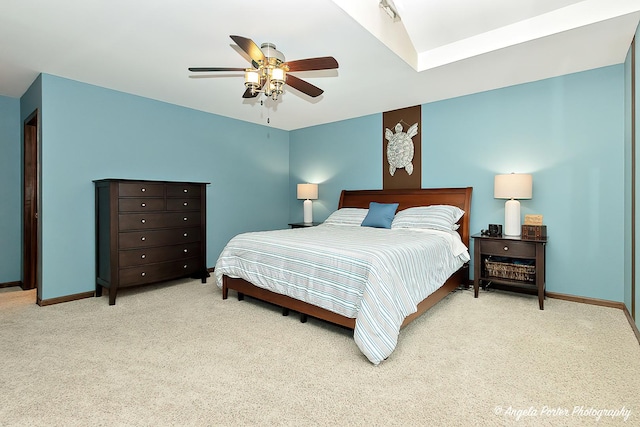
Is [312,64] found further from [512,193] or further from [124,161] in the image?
[124,161]

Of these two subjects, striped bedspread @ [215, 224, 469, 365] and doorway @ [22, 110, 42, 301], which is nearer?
striped bedspread @ [215, 224, 469, 365]

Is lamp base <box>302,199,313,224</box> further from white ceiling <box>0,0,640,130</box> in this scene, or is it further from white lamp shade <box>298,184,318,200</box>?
white ceiling <box>0,0,640,130</box>

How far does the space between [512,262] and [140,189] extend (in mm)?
4254

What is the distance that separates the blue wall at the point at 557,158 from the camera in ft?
10.8

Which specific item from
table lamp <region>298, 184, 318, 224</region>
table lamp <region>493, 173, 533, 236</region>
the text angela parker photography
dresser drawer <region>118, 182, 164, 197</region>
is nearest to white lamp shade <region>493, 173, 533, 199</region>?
table lamp <region>493, 173, 533, 236</region>

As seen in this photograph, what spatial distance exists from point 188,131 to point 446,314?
410 centimetres

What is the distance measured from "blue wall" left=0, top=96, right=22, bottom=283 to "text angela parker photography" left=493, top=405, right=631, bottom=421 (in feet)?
18.1

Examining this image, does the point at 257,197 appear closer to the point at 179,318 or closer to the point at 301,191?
the point at 301,191

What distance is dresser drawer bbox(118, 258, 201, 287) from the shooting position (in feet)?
11.9

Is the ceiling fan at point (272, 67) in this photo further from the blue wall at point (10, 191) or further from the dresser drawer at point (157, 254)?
the blue wall at point (10, 191)

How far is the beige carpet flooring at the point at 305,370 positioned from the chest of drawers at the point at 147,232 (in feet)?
1.89

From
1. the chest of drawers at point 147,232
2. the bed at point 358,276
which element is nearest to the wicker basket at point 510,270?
the bed at point 358,276

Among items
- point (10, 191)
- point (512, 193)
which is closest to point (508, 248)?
point (512, 193)

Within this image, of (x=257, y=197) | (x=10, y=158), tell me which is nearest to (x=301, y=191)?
(x=257, y=197)
